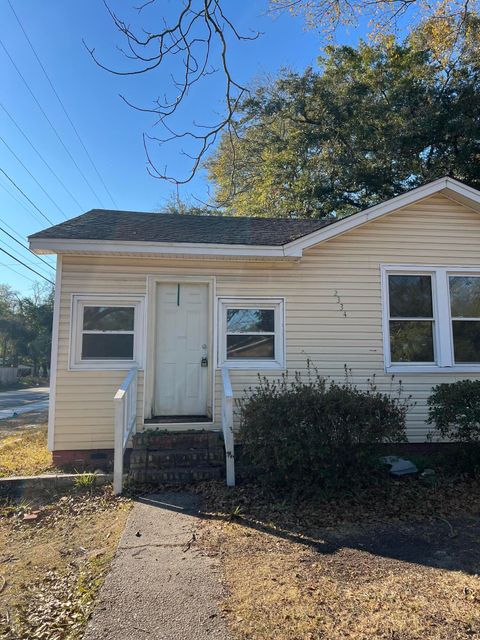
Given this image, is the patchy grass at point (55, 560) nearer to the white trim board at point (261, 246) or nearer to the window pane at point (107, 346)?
the window pane at point (107, 346)

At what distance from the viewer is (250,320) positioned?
7.18m

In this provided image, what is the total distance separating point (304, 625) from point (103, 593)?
1.43 metres

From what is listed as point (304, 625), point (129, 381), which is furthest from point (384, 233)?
point (304, 625)

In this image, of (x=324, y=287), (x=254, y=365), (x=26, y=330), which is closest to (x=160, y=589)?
(x=254, y=365)

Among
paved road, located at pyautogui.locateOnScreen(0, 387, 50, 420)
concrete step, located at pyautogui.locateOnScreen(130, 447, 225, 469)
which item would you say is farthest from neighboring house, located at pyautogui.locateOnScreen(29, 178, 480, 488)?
paved road, located at pyautogui.locateOnScreen(0, 387, 50, 420)

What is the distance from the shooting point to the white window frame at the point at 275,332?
700 centimetres

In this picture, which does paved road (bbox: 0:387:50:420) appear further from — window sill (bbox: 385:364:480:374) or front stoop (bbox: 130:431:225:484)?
window sill (bbox: 385:364:480:374)

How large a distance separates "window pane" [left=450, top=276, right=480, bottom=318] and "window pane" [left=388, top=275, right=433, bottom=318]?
1.35ft

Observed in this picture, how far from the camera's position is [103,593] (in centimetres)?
310

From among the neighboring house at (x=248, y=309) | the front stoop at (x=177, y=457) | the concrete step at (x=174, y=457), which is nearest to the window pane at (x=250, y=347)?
the neighboring house at (x=248, y=309)

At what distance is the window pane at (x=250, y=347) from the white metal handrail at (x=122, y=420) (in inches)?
62.3

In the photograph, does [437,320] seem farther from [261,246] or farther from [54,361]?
[54,361]

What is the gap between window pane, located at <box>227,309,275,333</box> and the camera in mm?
7133

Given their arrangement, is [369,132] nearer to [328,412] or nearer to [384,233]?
[384,233]
